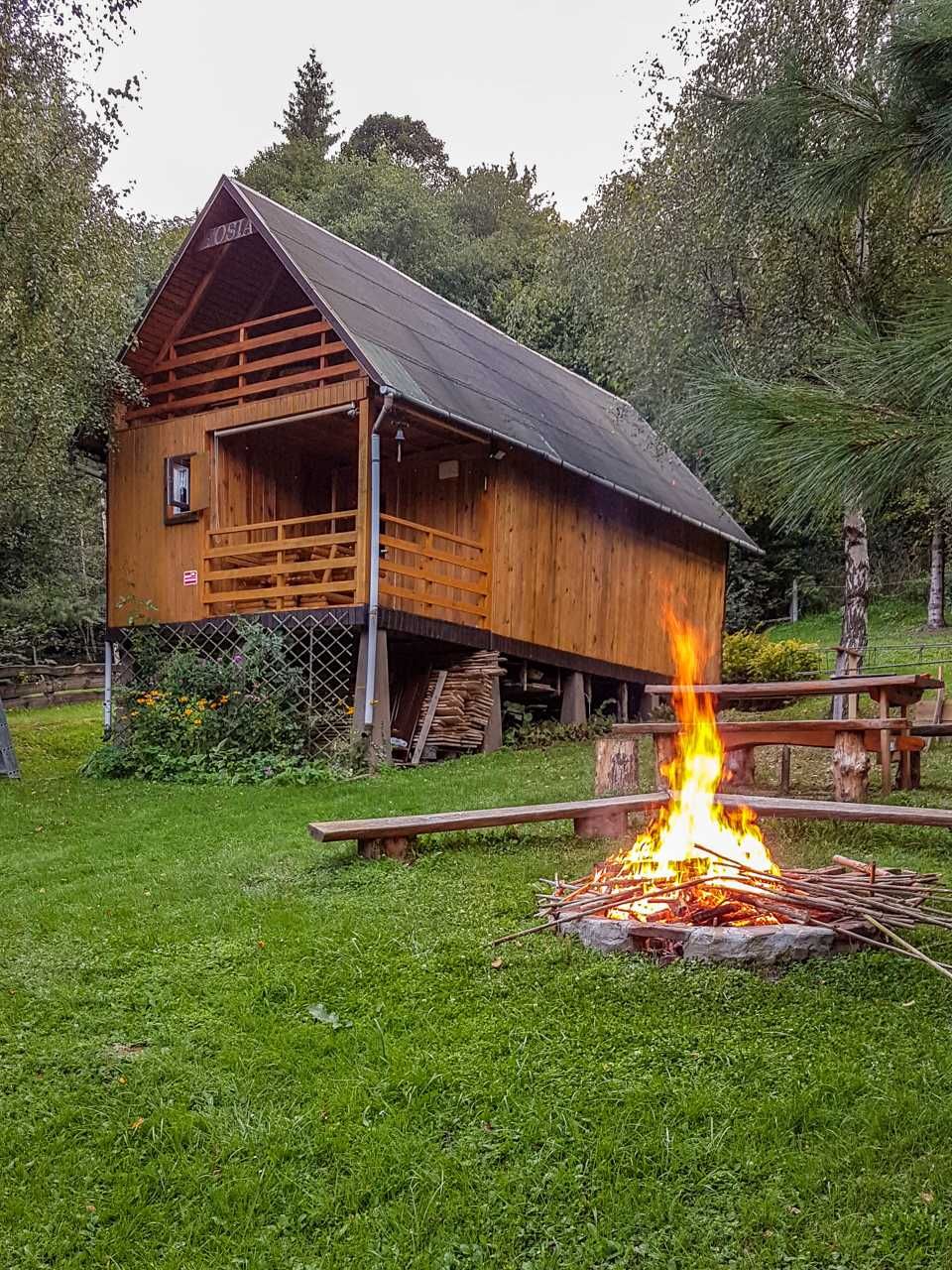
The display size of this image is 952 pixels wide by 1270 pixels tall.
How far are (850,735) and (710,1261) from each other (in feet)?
16.7

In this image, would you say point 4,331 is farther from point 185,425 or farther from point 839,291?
point 839,291

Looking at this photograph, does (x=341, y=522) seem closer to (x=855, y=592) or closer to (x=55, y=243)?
(x=55, y=243)

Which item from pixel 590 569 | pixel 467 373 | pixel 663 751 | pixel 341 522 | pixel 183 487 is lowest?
pixel 663 751

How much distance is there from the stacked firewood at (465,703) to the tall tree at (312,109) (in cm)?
3593

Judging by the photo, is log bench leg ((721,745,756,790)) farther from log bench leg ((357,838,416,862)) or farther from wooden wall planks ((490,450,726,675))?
wooden wall planks ((490,450,726,675))

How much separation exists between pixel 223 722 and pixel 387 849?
5.38 m

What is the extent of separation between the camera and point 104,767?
34.8ft

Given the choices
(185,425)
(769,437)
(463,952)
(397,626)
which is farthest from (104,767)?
(769,437)

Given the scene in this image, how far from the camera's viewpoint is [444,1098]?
9.59ft

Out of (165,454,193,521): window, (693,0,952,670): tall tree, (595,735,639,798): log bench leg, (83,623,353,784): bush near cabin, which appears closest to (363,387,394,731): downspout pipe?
(83,623,353,784): bush near cabin

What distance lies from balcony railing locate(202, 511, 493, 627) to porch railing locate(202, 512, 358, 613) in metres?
0.01

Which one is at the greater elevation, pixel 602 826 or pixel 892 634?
pixel 892 634

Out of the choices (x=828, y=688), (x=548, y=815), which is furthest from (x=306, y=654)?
(x=828, y=688)

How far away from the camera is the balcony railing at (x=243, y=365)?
1106 centimetres
